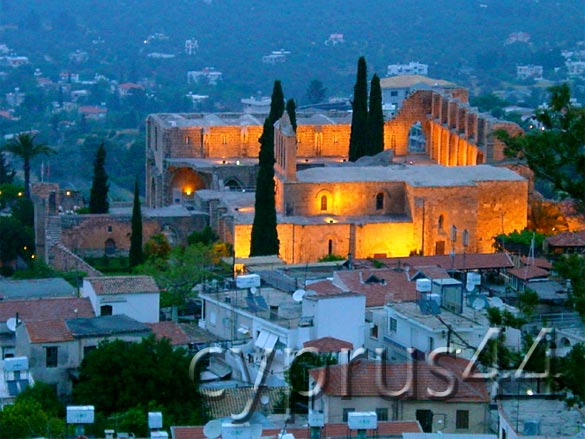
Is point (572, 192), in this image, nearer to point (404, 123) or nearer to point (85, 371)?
point (85, 371)

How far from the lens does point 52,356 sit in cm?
2944

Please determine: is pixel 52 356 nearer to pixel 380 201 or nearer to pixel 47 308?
pixel 47 308

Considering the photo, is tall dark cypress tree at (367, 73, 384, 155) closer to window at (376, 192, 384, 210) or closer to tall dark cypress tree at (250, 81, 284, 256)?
window at (376, 192, 384, 210)

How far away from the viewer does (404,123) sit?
57812 mm

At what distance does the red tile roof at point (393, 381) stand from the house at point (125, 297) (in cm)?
791

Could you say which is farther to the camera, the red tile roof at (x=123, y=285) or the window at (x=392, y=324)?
the red tile roof at (x=123, y=285)

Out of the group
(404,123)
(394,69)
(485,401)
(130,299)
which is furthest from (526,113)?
(485,401)

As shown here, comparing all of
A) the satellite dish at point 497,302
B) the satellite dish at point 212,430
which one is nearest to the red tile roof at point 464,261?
the satellite dish at point 497,302

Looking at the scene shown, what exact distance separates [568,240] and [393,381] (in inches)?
685

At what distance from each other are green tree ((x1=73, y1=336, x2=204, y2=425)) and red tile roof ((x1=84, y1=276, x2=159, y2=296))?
6.26m

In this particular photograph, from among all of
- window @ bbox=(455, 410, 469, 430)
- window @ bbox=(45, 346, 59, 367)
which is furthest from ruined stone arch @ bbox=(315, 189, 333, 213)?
window @ bbox=(455, 410, 469, 430)

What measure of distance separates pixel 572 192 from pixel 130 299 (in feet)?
50.8

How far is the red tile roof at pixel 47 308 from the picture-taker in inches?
1314

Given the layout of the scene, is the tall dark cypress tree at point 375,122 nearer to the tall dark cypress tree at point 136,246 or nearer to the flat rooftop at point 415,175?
the flat rooftop at point 415,175
